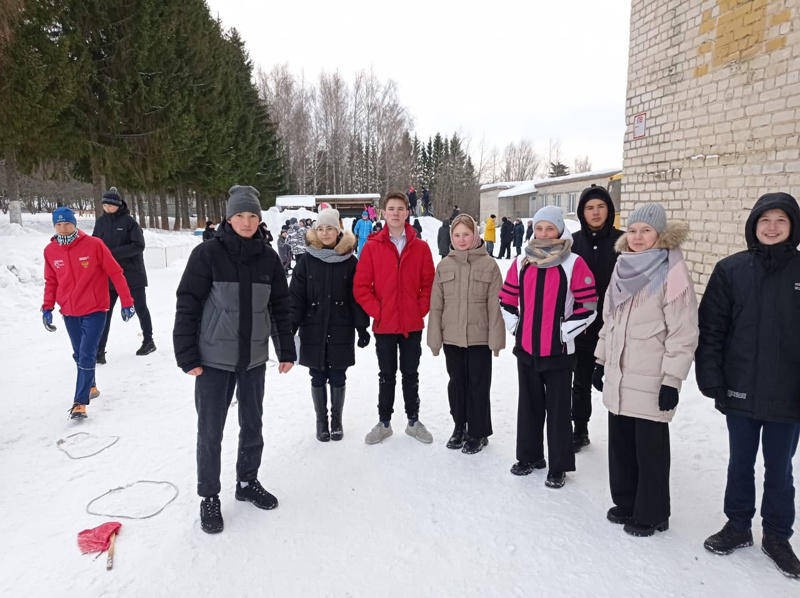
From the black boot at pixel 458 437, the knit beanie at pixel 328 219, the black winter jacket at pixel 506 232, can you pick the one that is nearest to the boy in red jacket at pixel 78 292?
the knit beanie at pixel 328 219

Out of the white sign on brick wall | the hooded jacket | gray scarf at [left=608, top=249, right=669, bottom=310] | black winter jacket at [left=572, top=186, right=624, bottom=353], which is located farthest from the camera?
the hooded jacket

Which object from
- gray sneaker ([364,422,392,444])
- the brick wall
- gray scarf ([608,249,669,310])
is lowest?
gray sneaker ([364,422,392,444])

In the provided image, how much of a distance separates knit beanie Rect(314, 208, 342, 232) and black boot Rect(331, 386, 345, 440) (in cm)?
128

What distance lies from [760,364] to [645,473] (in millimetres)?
819

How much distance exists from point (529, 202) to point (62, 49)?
3075 centimetres

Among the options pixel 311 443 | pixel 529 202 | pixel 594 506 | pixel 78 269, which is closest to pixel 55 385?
pixel 78 269

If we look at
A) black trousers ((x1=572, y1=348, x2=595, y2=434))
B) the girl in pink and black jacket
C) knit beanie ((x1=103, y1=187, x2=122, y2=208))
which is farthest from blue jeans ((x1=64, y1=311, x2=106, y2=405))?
black trousers ((x1=572, y1=348, x2=595, y2=434))

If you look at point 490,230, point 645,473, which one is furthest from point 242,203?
point 490,230

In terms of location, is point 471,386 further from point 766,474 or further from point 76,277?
point 76,277

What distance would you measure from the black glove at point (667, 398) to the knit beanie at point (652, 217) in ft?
2.78

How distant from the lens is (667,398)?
8.21 ft

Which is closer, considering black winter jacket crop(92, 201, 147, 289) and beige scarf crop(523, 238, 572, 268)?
beige scarf crop(523, 238, 572, 268)

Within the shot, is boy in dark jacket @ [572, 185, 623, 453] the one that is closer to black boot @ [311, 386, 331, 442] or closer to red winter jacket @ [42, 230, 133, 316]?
black boot @ [311, 386, 331, 442]

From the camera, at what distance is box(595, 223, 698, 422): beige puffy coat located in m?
2.49
